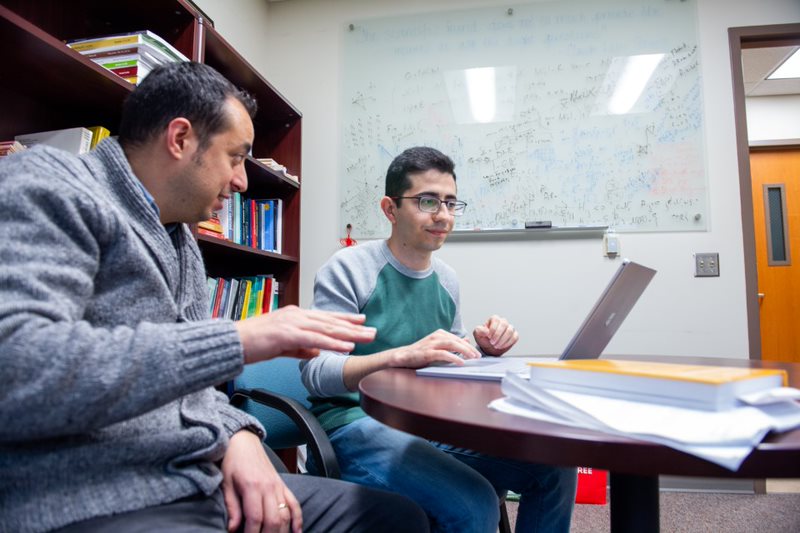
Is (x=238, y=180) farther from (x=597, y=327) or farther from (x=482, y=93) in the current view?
(x=482, y=93)

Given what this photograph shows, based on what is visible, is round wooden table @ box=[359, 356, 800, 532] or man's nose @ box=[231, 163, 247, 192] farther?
man's nose @ box=[231, 163, 247, 192]

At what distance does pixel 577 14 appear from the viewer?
2736 millimetres

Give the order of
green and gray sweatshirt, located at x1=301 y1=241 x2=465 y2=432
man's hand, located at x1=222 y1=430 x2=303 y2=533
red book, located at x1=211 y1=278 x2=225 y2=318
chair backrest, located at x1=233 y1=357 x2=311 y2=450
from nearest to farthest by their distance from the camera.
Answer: man's hand, located at x1=222 y1=430 x2=303 y2=533, green and gray sweatshirt, located at x1=301 y1=241 x2=465 y2=432, chair backrest, located at x1=233 y1=357 x2=311 y2=450, red book, located at x1=211 y1=278 x2=225 y2=318

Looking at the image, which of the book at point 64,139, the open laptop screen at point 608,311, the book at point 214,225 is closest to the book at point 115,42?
the book at point 64,139

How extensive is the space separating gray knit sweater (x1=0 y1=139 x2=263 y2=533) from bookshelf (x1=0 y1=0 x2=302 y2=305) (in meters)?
0.84

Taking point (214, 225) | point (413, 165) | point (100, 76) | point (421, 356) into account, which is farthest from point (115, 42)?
point (421, 356)

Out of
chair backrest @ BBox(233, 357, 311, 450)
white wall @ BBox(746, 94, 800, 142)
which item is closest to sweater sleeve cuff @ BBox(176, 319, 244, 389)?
chair backrest @ BBox(233, 357, 311, 450)

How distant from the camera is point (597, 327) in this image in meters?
0.92

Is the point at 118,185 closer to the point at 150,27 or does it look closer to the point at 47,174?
the point at 47,174

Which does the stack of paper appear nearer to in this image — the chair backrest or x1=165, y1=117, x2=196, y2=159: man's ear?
x1=165, y1=117, x2=196, y2=159: man's ear

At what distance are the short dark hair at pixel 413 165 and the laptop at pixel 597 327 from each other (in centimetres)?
67

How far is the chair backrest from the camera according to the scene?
4.63 ft

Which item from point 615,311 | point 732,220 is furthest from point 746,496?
point 615,311

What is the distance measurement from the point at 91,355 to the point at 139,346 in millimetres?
48
